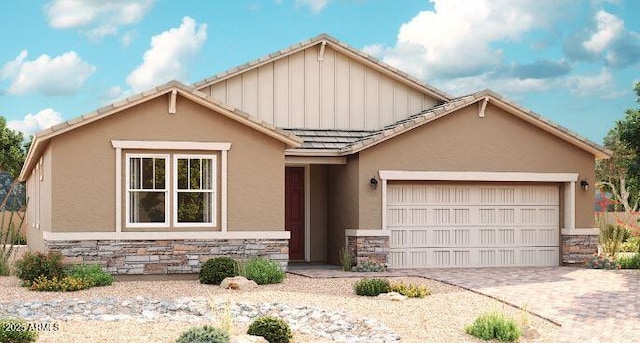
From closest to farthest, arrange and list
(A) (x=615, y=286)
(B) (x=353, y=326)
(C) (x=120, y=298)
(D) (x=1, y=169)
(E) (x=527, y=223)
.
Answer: (B) (x=353, y=326) → (C) (x=120, y=298) → (A) (x=615, y=286) → (E) (x=527, y=223) → (D) (x=1, y=169)

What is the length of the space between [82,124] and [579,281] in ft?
34.8

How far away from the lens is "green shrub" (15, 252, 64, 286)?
52.7ft

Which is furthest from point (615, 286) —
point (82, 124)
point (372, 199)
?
point (82, 124)

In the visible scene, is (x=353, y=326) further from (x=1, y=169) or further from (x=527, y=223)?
(x=1, y=169)

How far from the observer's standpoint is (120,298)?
14422mm

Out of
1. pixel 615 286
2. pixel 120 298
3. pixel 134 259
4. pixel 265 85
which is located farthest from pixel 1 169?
pixel 615 286

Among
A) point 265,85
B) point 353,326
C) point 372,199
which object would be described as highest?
point 265,85

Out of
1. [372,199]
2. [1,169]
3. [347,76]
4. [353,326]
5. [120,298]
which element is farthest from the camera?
[1,169]

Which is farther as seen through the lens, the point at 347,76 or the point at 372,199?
the point at 347,76

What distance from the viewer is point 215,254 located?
17.6m

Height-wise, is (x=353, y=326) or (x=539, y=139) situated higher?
(x=539, y=139)

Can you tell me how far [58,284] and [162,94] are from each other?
4316 mm

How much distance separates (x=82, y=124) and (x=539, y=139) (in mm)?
10671

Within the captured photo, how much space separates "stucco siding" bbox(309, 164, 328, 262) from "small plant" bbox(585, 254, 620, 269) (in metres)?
6.50
